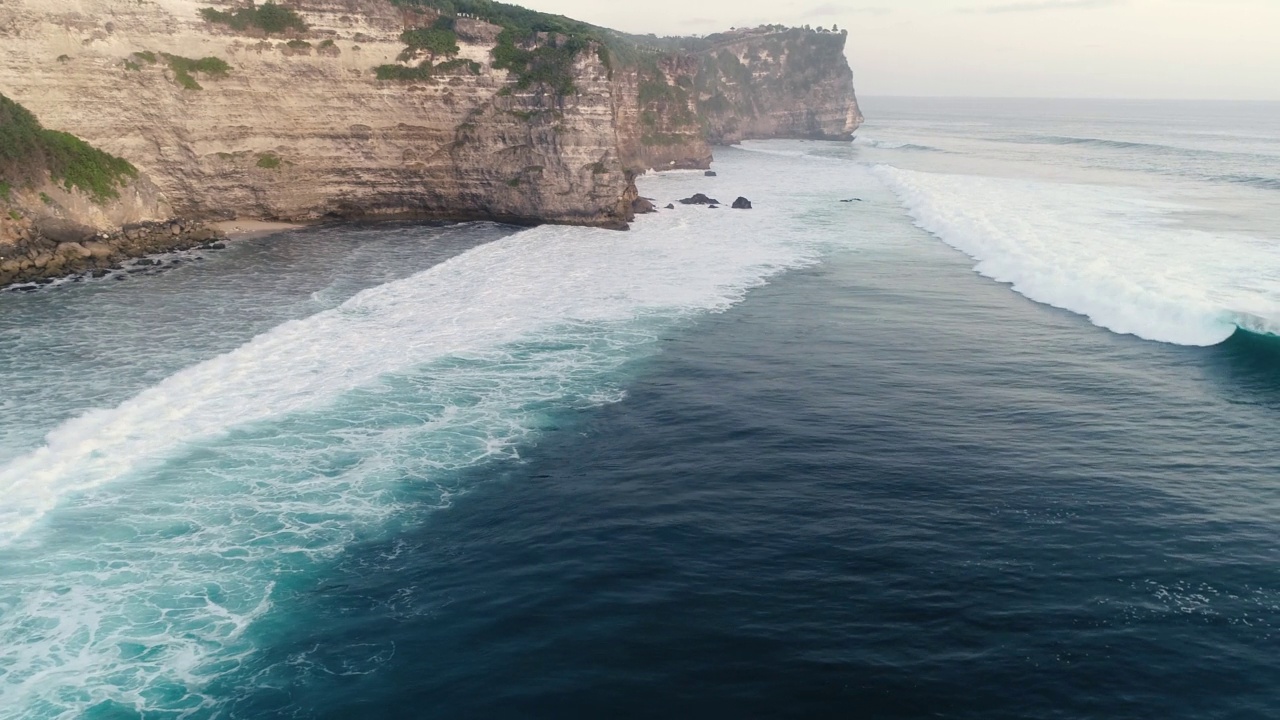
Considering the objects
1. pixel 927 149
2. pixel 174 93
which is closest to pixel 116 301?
pixel 174 93

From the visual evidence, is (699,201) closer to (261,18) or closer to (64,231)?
(261,18)

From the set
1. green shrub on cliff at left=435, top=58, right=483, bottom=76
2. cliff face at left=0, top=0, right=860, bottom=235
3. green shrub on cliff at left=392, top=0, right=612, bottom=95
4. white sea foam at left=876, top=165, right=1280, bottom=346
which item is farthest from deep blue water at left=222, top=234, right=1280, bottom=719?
green shrub on cliff at left=435, top=58, right=483, bottom=76

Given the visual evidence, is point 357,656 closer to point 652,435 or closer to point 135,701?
point 135,701

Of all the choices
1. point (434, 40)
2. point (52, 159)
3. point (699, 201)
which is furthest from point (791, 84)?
point (52, 159)

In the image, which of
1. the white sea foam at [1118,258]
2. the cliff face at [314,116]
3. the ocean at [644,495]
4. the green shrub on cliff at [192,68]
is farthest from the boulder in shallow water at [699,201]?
the green shrub on cliff at [192,68]

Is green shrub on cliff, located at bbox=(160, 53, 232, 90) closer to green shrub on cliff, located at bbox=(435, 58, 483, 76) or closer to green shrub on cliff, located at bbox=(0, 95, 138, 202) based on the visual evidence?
green shrub on cliff, located at bbox=(0, 95, 138, 202)

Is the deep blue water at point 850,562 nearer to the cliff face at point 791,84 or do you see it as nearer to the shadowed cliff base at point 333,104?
the shadowed cliff base at point 333,104

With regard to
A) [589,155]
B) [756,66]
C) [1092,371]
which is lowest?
[1092,371]
